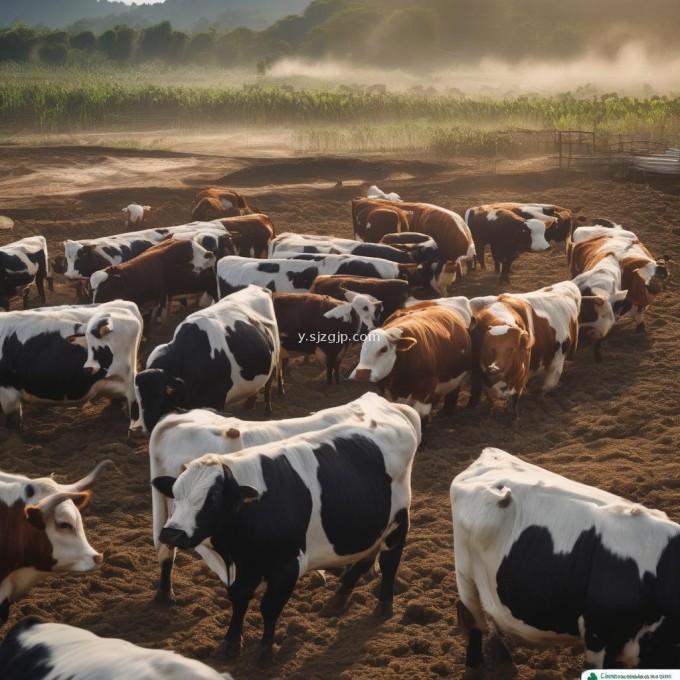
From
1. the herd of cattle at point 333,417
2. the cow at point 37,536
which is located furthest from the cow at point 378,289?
the cow at point 37,536

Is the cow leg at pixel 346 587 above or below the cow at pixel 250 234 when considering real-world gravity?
below

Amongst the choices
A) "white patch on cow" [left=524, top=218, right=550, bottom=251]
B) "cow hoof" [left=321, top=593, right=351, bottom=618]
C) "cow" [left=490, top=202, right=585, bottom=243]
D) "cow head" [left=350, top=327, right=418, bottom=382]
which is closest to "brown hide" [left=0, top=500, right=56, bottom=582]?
"cow hoof" [left=321, top=593, right=351, bottom=618]

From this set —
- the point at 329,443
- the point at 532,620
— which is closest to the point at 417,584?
the point at 329,443

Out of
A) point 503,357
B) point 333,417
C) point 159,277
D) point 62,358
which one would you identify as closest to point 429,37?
point 159,277

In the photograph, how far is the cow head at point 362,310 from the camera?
36.9 ft

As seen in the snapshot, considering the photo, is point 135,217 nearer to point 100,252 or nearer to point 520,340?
point 100,252

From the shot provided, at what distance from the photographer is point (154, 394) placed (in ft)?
28.7

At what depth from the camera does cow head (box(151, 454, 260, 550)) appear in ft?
18.3

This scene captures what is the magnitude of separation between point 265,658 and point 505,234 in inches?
421

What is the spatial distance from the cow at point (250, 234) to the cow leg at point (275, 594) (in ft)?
31.4

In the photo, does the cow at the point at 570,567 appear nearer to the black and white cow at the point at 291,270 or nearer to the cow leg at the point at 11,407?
the cow leg at the point at 11,407

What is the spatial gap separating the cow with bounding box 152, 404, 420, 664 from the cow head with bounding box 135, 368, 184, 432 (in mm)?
2550

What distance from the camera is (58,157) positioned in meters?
26.7

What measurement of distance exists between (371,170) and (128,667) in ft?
73.3
